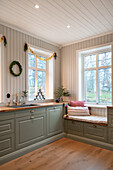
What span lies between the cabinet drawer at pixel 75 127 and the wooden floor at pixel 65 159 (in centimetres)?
36

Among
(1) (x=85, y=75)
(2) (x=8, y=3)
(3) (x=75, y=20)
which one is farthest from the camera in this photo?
(1) (x=85, y=75)

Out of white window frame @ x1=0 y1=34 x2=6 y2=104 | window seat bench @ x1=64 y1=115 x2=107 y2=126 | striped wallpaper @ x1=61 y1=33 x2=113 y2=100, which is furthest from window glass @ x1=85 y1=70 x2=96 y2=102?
white window frame @ x1=0 y1=34 x2=6 y2=104

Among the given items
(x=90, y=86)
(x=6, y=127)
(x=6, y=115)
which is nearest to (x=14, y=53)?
(x=6, y=115)

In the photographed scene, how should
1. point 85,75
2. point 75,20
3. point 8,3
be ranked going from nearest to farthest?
point 8,3
point 75,20
point 85,75

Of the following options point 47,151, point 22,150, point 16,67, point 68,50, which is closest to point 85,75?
point 68,50

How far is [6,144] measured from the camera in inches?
95.4

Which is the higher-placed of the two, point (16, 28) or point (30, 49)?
point (16, 28)

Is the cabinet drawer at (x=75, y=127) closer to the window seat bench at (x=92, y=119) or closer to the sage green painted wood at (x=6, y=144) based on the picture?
the window seat bench at (x=92, y=119)

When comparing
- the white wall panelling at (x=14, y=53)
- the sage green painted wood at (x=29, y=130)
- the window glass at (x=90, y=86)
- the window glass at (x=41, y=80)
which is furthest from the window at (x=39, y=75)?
the window glass at (x=90, y=86)

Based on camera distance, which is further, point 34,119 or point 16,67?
point 16,67

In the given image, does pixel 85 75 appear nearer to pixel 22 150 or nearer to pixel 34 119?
pixel 34 119

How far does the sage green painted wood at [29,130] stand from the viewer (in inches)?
104

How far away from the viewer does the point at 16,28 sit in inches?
131

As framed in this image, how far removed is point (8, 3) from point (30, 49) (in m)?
1.36
